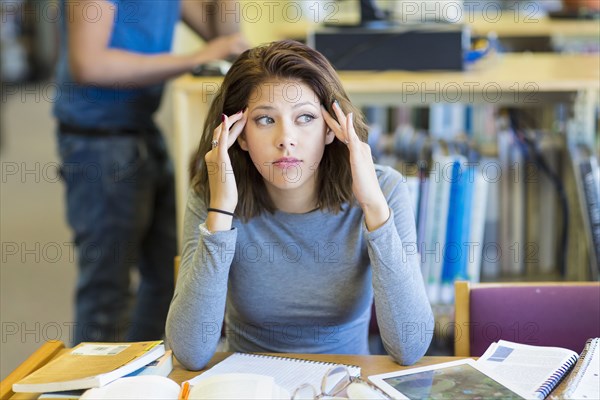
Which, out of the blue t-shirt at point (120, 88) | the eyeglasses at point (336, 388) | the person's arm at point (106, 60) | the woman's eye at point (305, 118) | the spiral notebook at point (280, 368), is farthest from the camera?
the blue t-shirt at point (120, 88)

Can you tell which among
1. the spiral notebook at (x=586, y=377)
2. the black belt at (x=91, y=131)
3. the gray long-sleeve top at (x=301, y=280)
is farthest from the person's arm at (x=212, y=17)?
the spiral notebook at (x=586, y=377)

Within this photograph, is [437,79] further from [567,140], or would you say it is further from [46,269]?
[46,269]

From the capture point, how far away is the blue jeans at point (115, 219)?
241cm

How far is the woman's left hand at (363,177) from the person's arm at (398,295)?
23mm

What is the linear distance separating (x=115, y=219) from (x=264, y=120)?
100 centimetres

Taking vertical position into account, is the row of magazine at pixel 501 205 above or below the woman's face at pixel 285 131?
below

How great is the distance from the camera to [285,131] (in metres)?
1.59

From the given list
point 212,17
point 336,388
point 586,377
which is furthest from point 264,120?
point 212,17

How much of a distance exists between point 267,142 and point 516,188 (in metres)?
1.25

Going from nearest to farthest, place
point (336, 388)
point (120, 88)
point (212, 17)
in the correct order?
point (336, 388) → point (120, 88) → point (212, 17)

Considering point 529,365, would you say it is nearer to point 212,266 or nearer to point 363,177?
point 363,177

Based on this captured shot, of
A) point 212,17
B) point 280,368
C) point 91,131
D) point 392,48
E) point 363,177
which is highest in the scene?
point 212,17

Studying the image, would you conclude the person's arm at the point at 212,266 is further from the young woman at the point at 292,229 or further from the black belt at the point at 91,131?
the black belt at the point at 91,131

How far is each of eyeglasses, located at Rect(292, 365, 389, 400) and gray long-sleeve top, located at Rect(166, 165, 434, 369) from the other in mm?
328
